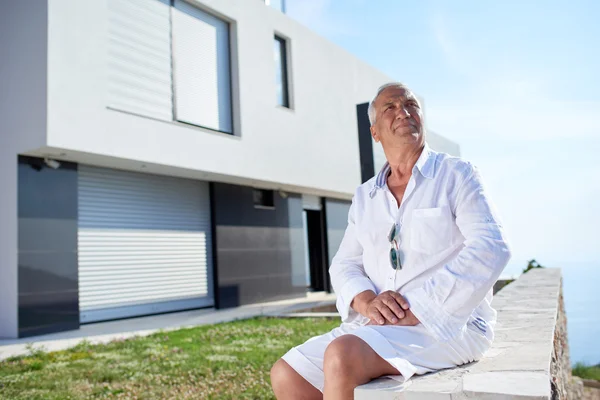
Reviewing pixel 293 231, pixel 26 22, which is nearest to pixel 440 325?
pixel 26 22

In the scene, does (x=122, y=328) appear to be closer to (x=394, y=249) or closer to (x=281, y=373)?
(x=281, y=373)

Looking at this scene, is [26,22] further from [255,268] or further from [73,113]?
[255,268]

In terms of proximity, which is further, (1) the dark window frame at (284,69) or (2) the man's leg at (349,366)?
(1) the dark window frame at (284,69)

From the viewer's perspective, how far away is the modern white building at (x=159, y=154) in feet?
28.3

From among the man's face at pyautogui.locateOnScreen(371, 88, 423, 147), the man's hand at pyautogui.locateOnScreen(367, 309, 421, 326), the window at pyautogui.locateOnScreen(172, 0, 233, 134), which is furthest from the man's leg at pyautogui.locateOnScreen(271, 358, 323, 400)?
the window at pyautogui.locateOnScreen(172, 0, 233, 134)

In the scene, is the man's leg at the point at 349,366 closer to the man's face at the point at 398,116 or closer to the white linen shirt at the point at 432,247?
the white linen shirt at the point at 432,247

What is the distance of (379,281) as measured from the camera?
2.13m

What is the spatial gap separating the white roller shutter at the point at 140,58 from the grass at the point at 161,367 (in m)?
4.54

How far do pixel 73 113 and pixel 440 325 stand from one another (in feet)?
26.8

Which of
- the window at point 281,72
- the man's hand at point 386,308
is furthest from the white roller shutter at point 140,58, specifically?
the man's hand at point 386,308

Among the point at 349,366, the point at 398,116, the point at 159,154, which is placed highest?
the point at 159,154

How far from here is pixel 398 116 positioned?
85.5 inches

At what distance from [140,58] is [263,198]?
563 cm

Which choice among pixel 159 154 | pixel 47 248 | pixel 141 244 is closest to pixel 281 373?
pixel 47 248
